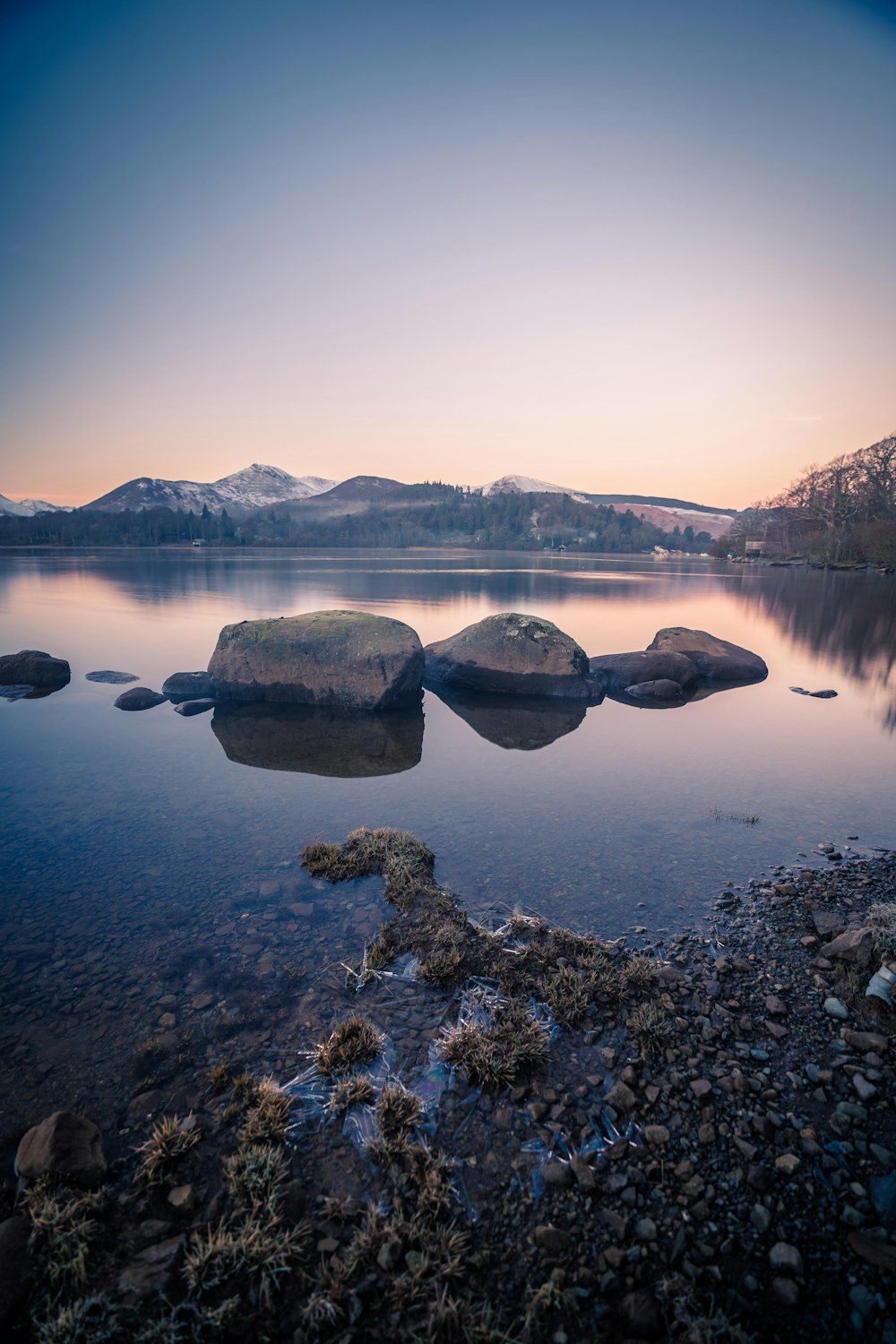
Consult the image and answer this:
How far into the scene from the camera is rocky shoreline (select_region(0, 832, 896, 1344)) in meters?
2.87

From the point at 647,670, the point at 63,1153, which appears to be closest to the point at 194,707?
the point at 63,1153

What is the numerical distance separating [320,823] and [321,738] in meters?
4.44

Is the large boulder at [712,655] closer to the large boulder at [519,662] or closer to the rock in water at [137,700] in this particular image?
the large boulder at [519,662]

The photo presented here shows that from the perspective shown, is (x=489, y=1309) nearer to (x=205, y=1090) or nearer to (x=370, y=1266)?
(x=370, y=1266)

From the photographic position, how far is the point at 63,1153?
3.50m

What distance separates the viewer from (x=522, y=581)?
6506 cm

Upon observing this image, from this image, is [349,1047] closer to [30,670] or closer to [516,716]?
[516,716]

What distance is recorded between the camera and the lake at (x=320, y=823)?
5.43m

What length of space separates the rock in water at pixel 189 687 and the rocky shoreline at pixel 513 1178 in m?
12.9

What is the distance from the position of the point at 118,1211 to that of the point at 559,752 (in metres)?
10.3

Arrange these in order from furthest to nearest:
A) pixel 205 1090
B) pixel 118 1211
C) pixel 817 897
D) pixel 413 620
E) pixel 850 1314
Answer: pixel 413 620
pixel 817 897
pixel 205 1090
pixel 118 1211
pixel 850 1314

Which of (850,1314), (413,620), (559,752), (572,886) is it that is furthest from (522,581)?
(850,1314)

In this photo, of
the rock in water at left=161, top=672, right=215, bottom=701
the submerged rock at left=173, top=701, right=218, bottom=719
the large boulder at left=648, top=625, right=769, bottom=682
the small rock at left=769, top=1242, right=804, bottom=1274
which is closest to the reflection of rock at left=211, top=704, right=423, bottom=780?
the submerged rock at left=173, top=701, right=218, bottom=719

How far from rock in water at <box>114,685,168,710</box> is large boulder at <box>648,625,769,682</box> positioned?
645 inches
